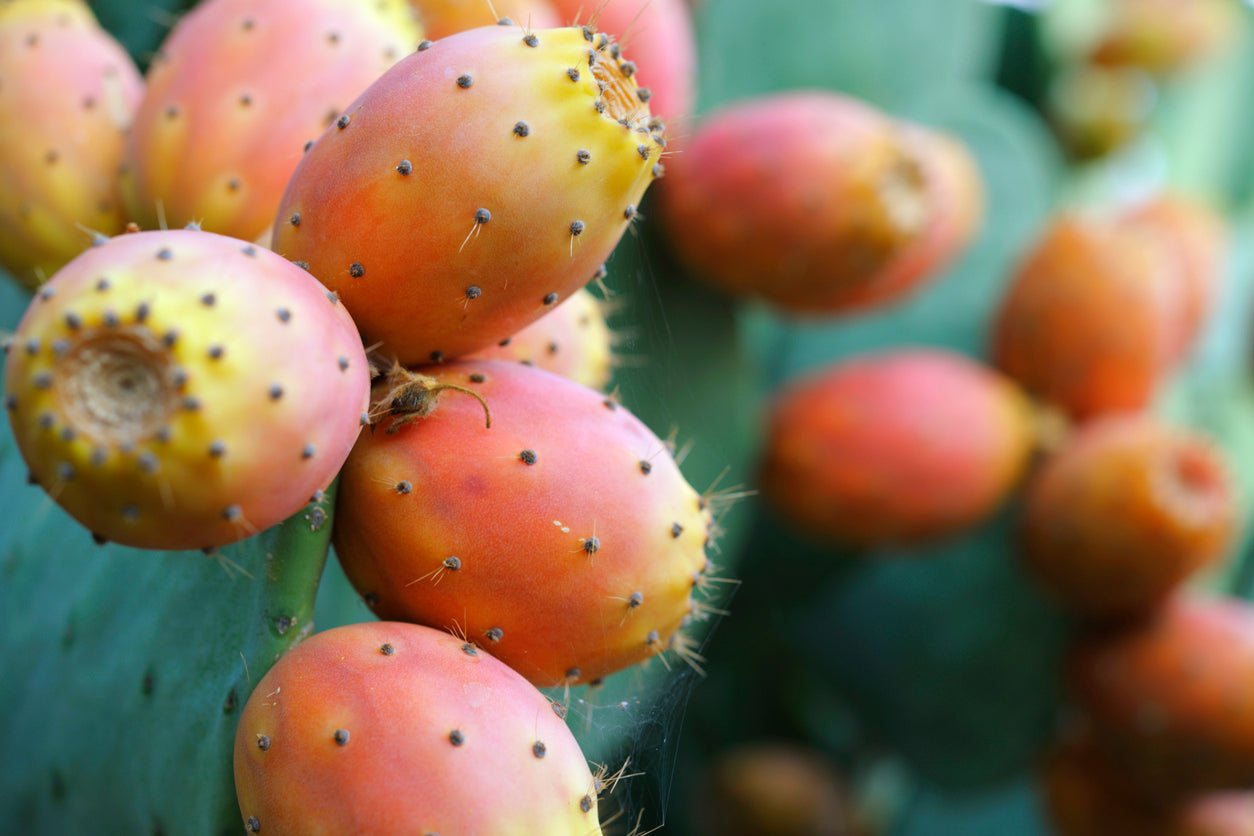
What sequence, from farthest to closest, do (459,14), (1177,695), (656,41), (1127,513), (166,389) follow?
(1177,695) → (1127,513) → (656,41) → (459,14) → (166,389)

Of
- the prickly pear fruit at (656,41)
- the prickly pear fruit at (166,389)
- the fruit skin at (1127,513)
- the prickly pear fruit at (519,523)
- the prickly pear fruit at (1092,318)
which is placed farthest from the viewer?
the prickly pear fruit at (1092,318)

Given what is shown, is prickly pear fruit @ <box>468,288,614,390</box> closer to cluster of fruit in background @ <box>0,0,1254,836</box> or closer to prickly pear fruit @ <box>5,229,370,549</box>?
cluster of fruit in background @ <box>0,0,1254,836</box>

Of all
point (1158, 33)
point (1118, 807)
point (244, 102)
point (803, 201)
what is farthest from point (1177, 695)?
point (1158, 33)

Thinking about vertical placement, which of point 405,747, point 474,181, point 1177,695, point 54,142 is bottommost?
point 1177,695

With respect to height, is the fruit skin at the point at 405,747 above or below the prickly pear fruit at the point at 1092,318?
above

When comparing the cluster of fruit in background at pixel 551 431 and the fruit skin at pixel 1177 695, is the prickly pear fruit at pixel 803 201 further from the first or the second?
the fruit skin at pixel 1177 695

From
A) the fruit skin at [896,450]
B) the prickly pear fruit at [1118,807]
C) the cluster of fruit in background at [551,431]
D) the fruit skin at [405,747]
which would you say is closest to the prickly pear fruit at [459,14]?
the cluster of fruit in background at [551,431]

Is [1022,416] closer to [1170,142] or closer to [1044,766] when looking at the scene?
[1044,766]

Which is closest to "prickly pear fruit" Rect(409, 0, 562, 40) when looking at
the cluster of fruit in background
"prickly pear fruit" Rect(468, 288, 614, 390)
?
the cluster of fruit in background

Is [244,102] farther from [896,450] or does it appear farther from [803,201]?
Result: [896,450]
